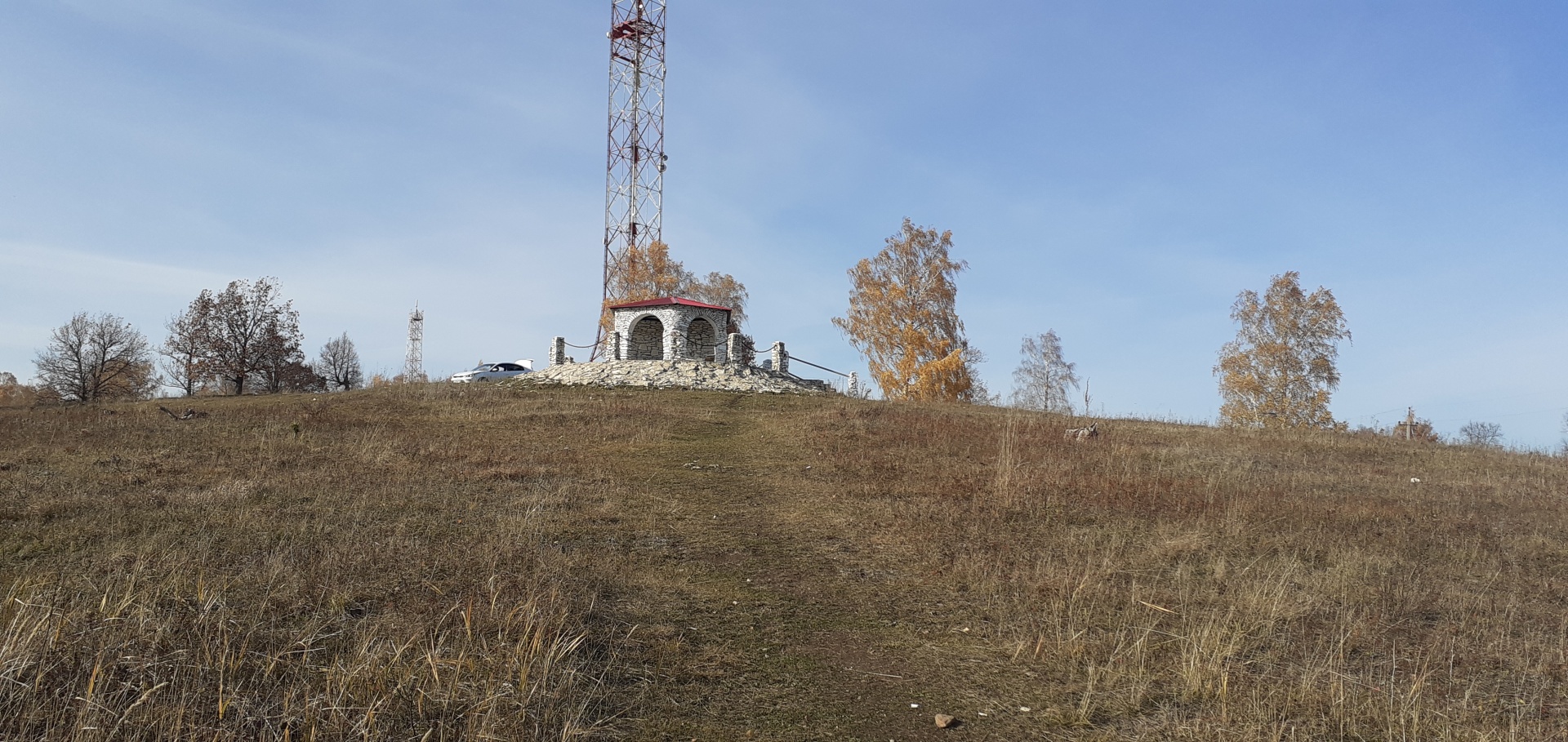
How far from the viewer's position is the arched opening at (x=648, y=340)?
36.0 meters

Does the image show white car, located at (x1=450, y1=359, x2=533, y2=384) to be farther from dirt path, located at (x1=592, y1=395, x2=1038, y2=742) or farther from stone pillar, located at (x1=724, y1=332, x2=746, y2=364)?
dirt path, located at (x1=592, y1=395, x2=1038, y2=742)

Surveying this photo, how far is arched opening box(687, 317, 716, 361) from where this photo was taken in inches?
1398

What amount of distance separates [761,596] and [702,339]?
28254mm

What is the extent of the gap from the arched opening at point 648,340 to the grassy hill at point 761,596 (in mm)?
19745

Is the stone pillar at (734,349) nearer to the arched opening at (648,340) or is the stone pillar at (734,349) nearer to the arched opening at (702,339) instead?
the arched opening at (702,339)

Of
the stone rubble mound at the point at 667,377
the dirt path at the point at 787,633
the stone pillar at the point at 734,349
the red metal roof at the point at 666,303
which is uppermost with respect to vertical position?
the red metal roof at the point at 666,303

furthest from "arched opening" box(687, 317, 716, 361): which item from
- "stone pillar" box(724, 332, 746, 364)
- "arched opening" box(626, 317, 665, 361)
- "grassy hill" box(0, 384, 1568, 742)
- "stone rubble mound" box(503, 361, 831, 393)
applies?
"grassy hill" box(0, 384, 1568, 742)

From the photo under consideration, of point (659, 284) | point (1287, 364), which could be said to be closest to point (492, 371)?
point (659, 284)

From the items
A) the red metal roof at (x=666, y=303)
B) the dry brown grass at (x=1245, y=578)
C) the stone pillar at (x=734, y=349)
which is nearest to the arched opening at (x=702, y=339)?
the red metal roof at (x=666, y=303)

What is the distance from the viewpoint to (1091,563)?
30.1 feet

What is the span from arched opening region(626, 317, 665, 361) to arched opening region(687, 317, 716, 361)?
1367mm

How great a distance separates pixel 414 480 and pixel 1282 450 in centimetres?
1784

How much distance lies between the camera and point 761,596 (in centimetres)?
803

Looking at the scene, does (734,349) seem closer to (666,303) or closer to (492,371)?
(666,303)
